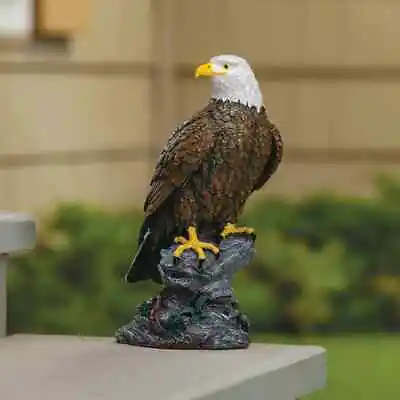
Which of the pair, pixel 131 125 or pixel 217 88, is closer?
pixel 217 88

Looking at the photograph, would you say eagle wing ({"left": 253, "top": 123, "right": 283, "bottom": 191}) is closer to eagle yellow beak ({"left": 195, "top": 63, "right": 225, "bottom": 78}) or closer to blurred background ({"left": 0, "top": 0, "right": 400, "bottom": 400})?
eagle yellow beak ({"left": 195, "top": 63, "right": 225, "bottom": 78})

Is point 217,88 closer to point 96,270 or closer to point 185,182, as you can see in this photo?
point 185,182

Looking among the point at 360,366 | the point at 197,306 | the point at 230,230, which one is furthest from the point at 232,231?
the point at 360,366

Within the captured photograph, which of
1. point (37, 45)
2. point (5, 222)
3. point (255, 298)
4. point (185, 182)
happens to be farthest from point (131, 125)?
point (185, 182)

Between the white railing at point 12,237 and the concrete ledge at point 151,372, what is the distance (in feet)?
0.45

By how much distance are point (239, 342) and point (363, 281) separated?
1.28 metres

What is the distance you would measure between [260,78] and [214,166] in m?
1.37

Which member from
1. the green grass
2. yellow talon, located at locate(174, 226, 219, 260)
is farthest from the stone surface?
the green grass

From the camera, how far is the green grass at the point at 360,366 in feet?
7.79

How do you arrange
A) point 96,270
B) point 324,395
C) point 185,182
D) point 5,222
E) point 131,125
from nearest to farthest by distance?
point 185,182
point 5,222
point 324,395
point 96,270
point 131,125

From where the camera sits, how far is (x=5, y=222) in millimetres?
1779

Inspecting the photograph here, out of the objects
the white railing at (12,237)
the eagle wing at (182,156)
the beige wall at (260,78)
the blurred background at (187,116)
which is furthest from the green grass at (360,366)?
the eagle wing at (182,156)

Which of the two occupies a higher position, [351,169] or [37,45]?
[37,45]

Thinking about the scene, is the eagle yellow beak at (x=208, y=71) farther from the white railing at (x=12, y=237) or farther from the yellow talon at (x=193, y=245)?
the white railing at (x=12, y=237)
